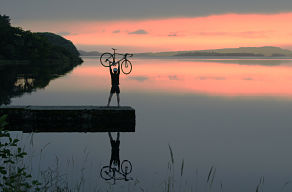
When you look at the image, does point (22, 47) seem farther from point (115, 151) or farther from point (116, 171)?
point (116, 171)

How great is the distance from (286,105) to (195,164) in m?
23.2

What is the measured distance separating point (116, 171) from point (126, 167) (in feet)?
2.29

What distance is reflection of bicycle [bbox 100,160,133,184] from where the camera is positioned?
12.3m

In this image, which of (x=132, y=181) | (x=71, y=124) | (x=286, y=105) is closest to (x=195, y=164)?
(x=132, y=181)

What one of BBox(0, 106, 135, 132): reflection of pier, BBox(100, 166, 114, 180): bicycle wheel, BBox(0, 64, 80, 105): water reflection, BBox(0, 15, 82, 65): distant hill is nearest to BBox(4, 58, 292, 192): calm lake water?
BBox(100, 166, 114, 180): bicycle wheel

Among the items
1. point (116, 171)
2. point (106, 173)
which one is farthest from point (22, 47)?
point (106, 173)

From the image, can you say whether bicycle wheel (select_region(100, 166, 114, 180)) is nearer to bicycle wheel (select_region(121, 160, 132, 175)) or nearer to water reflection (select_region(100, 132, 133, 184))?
water reflection (select_region(100, 132, 133, 184))

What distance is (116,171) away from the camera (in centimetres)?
1325

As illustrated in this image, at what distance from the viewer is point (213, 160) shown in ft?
49.6

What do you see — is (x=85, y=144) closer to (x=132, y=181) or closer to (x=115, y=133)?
(x=115, y=133)

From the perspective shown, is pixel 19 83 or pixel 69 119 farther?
pixel 19 83

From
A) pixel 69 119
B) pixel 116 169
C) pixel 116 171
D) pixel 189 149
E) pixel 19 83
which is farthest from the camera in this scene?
pixel 19 83

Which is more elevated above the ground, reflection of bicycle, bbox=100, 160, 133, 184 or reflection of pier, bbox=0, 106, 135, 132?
reflection of pier, bbox=0, 106, 135, 132

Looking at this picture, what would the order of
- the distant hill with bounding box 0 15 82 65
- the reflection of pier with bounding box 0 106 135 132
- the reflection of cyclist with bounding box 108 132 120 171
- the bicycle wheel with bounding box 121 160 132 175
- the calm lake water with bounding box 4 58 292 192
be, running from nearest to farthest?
the calm lake water with bounding box 4 58 292 192 < the bicycle wheel with bounding box 121 160 132 175 < the reflection of cyclist with bounding box 108 132 120 171 < the reflection of pier with bounding box 0 106 135 132 < the distant hill with bounding box 0 15 82 65
